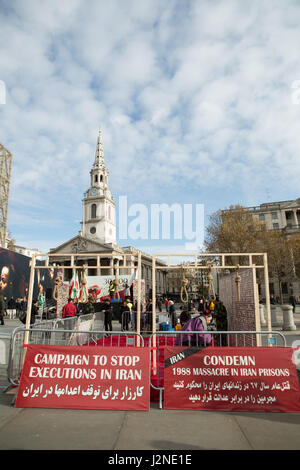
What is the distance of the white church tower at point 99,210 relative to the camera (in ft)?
244

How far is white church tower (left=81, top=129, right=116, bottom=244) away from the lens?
74500 millimetres

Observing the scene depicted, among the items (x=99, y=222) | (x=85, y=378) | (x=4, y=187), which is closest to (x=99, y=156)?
(x=99, y=222)

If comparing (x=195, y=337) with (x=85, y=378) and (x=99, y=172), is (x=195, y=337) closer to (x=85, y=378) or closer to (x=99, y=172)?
(x=85, y=378)

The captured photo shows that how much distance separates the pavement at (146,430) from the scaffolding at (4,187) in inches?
1294

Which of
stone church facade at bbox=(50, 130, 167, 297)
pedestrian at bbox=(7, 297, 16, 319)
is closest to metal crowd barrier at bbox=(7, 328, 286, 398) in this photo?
pedestrian at bbox=(7, 297, 16, 319)

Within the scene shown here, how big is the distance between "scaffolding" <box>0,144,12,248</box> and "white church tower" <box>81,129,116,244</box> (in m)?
37.8

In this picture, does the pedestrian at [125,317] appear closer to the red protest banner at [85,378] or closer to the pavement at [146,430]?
the red protest banner at [85,378]

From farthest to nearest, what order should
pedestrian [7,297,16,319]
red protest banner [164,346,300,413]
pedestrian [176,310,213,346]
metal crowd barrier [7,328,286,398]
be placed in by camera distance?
pedestrian [7,297,16,319] < pedestrian [176,310,213,346] < metal crowd barrier [7,328,286,398] < red protest banner [164,346,300,413]

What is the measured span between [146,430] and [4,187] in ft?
121

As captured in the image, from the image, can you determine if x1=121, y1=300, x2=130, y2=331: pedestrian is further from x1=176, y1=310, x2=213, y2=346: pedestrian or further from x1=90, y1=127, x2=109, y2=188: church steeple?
x1=90, y1=127, x2=109, y2=188: church steeple

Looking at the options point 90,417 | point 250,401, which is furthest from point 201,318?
point 90,417

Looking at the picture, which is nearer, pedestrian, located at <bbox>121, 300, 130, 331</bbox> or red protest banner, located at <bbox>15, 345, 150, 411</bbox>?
red protest banner, located at <bbox>15, 345, 150, 411</bbox>

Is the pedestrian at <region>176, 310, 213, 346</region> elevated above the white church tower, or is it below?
below
